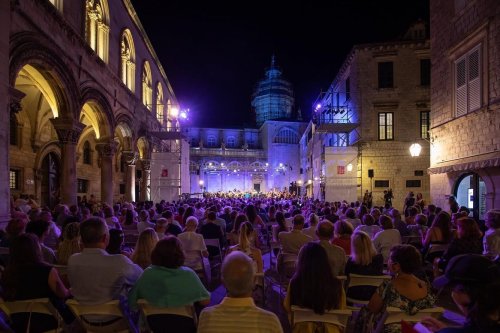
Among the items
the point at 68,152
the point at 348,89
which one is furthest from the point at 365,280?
the point at 348,89

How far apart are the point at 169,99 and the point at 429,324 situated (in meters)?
39.2

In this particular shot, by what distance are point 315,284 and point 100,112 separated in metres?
16.7

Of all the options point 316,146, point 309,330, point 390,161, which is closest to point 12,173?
point 309,330

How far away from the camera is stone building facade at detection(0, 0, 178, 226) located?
11.0 meters

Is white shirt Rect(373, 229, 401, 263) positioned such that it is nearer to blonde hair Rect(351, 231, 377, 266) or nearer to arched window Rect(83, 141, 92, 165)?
blonde hair Rect(351, 231, 377, 266)

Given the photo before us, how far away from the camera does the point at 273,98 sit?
73.1m

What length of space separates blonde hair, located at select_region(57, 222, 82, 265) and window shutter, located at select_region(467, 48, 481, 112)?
44.6 feet

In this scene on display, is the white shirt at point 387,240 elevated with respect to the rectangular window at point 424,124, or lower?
lower

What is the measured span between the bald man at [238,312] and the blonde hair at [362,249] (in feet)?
8.29

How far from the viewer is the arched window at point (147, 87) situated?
27828 millimetres

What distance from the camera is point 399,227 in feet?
31.1

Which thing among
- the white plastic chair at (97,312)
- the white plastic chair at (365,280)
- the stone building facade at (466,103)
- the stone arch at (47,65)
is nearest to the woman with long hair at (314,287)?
the white plastic chair at (365,280)

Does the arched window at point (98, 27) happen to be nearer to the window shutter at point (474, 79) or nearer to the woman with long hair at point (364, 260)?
the window shutter at point (474, 79)

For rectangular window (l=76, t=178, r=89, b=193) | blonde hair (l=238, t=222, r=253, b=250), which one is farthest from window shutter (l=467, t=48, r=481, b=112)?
rectangular window (l=76, t=178, r=89, b=193)
